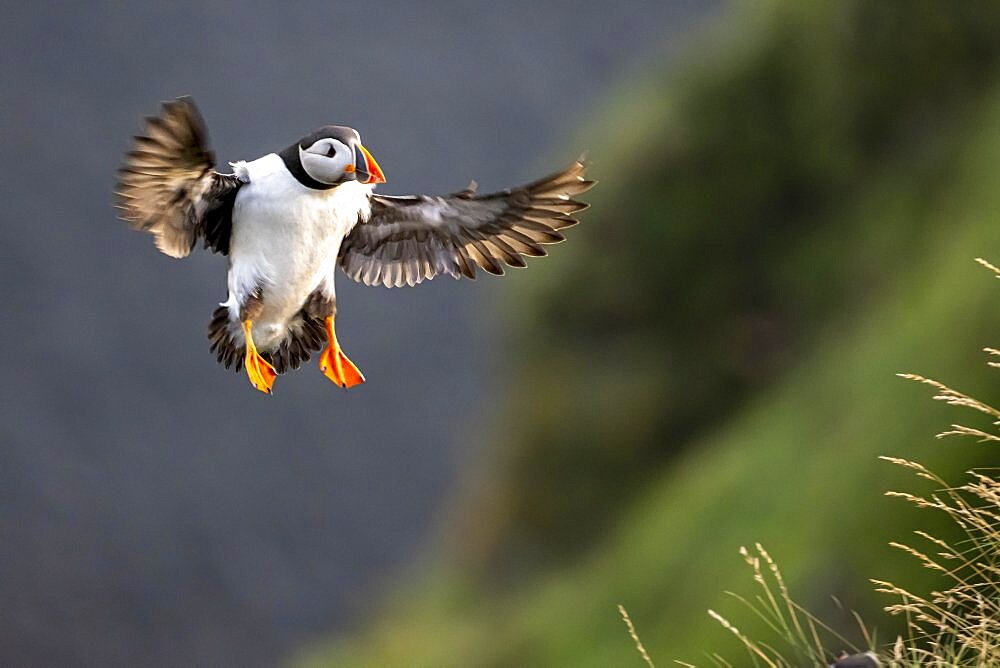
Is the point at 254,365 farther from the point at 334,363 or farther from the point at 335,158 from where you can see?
the point at 335,158

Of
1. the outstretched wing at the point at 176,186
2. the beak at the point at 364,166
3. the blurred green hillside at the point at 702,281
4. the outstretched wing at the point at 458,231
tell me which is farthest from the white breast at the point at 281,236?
the blurred green hillside at the point at 702,281

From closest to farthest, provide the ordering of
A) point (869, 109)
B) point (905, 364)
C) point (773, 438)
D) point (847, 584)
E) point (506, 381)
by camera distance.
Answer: point (847, 584)
point (905, 364)
point (773, 438)
point (869, 109)
point (506, 381)

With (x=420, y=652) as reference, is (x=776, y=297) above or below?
above

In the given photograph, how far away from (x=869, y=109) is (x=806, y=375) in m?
2.15

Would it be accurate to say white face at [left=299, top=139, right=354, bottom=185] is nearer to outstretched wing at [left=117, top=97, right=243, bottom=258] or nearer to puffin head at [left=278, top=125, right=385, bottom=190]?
puffin head at [left=278, top=125, right=385, bottom=190]

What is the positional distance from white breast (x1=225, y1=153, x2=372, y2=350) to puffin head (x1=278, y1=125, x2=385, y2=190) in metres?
0.10

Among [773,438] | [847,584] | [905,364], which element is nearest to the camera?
[847,584]

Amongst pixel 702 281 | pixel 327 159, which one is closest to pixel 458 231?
pixel 327 159

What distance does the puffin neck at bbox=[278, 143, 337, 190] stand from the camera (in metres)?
4.08

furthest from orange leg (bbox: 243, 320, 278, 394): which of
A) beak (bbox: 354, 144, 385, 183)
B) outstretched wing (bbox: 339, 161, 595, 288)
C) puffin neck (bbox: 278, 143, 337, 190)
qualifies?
outstretched wing (bbox: 339, 161, 595, 288)

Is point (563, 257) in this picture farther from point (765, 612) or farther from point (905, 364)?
point (765, 612)

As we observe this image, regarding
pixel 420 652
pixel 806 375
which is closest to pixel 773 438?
pixel 806 375

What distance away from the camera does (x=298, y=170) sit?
4.14 m

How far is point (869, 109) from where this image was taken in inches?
382
